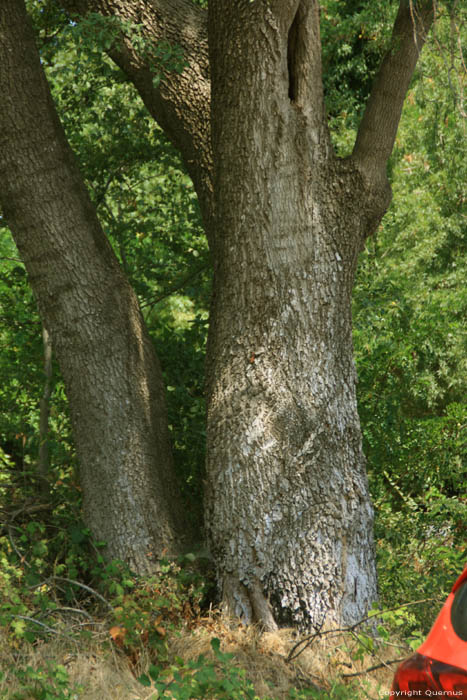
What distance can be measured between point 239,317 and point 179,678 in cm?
226

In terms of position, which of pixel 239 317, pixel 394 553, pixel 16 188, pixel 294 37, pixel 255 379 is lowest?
pixel 394 553

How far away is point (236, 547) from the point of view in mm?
4527

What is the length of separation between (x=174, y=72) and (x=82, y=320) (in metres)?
1.96

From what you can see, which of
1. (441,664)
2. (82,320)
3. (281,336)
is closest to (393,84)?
(281,336)

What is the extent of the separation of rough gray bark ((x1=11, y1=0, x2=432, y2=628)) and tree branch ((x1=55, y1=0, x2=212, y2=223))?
43 centimetres

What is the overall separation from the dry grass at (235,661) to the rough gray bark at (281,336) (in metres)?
0.17

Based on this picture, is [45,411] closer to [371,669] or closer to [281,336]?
[281,336]

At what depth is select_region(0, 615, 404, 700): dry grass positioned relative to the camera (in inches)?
152

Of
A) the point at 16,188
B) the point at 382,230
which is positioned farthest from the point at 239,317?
the point at 382,230

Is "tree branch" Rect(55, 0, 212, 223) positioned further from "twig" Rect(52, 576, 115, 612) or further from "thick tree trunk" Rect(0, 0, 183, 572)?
"twig" Rect(52, 576, 115, 612)

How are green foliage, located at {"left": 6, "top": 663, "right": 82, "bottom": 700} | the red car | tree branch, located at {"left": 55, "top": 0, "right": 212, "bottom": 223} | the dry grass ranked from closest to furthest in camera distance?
the red car → green foliage, located at {"left": 6, "top": 663, "right": 82, "bottom": 700} → the dry grass → tree branch, located at {"left": 55, "top": 0, "right": 212, "bottom": 223}

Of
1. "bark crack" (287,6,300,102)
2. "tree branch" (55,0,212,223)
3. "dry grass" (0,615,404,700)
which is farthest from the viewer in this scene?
"tree branch" (55,0,212,223)

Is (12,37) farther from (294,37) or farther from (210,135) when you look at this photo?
(294,37)

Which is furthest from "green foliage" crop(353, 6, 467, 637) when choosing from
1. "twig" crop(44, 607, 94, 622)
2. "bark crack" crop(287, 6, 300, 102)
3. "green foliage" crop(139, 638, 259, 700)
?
"twig" crop(44, 607, 94, 622)
